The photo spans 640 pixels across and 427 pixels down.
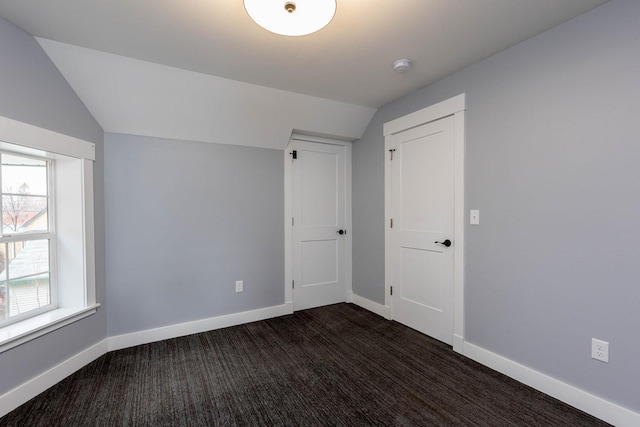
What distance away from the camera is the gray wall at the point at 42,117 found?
1709mm

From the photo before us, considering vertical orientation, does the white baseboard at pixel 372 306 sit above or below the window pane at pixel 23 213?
below

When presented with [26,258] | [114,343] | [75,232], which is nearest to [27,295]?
[26,258]

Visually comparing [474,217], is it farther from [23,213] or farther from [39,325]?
[23,213]

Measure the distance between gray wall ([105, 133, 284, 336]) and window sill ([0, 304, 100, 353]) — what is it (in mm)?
299

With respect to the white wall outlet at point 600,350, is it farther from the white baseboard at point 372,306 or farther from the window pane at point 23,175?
the window pane at point 23,175

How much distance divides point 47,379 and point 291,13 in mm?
2776

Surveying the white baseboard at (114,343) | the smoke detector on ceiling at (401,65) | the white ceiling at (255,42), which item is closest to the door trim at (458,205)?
the white ceiling at (255,42)

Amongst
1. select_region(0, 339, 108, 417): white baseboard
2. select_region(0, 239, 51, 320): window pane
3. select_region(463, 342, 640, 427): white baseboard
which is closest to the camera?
select_region(463, 342, 640, 427): white baseboard

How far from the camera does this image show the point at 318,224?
3562 mm

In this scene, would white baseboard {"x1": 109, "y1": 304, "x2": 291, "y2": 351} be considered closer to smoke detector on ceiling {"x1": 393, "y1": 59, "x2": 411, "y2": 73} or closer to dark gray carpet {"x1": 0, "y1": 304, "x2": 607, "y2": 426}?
dark gray carpet {"x1": 0, "y1": 304, "x2": 607, "y2": 426}

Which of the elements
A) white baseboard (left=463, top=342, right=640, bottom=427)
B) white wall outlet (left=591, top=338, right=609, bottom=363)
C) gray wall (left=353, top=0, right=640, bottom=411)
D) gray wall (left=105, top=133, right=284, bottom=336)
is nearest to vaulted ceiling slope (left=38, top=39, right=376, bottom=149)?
gray wall (left=105, top=133, right=284, bottom=336)

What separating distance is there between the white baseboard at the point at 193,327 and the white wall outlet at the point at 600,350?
8.51ft

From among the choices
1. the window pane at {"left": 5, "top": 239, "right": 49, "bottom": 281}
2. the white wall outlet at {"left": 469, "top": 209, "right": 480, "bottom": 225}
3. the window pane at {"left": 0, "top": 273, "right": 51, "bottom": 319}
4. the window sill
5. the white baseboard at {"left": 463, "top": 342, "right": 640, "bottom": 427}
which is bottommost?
the white baseboard at {"left": 463, "top": 342, "right": 640, "bottom": 427}

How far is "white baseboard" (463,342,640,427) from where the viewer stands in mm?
1586
